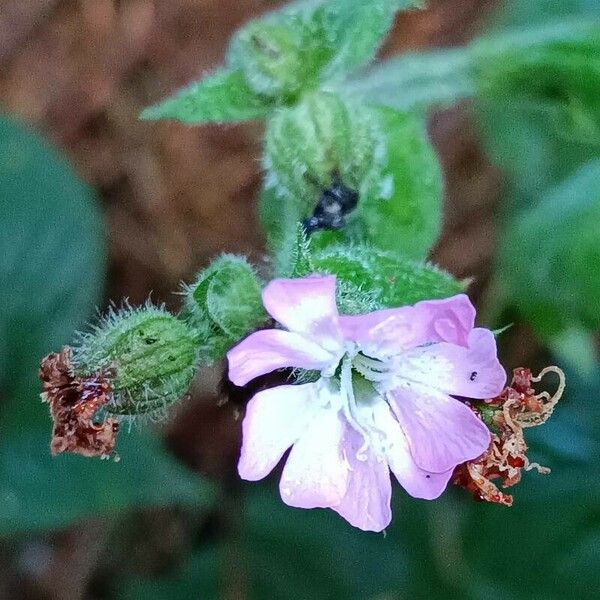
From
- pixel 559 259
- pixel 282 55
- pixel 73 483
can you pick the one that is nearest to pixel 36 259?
pixel 73 483

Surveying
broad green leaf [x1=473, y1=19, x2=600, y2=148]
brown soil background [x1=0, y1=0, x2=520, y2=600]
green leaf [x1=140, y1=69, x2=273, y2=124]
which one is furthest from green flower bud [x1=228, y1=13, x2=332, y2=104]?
brown soil background [x1=0, y1=0, x2=520, y2=600]

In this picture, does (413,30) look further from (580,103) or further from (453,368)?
(453,368)

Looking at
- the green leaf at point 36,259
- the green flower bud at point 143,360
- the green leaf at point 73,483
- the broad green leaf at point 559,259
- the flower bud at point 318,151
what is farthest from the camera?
the green leaf at point 36,259

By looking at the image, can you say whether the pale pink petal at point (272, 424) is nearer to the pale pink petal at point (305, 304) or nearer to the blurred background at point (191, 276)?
the pale pink petal at point (305, 304)

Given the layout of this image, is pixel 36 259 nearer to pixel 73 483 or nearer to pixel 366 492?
pixel 73 483

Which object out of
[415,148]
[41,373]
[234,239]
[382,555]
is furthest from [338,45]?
[382,555]

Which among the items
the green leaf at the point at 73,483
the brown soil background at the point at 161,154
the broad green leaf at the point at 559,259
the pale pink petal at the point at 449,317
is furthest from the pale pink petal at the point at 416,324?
the brown soil background at the point at 161,154
